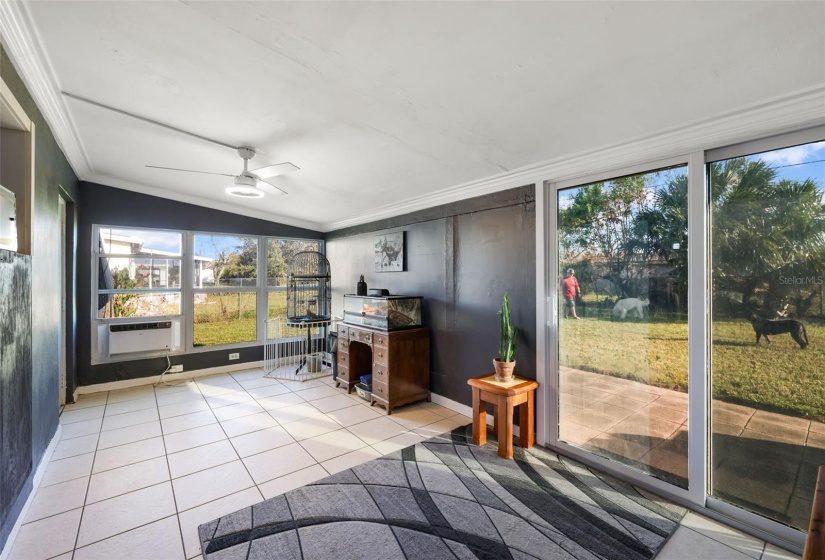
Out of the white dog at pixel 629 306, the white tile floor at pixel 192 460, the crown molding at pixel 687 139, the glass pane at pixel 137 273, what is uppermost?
the crown molding at pixel 687 139

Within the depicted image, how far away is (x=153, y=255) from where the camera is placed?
185 inches

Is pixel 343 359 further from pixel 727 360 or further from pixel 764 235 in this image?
pixel 764 235

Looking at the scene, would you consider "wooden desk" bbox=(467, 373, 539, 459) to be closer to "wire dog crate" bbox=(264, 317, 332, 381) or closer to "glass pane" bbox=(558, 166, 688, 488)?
"glass pane" bbox=(558, 166, 688, 488)

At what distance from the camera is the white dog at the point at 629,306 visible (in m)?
2.42

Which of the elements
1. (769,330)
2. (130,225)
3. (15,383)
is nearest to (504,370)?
(769,330)

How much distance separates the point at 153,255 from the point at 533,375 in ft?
16.2

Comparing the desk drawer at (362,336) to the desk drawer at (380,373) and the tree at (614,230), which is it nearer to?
the desk drawer at (380,373)

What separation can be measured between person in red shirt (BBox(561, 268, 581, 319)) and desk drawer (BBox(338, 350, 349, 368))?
102 inches

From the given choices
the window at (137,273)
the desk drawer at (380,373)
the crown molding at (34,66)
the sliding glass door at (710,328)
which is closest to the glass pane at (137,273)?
the window at (137,273)

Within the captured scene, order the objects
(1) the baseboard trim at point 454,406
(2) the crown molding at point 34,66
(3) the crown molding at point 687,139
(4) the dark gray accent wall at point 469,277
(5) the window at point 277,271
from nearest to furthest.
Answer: (2) the crown molding at point 34,66 < (3) the crown molding at point 687,139 < (4) the dark gray accent wall at point 469,277 < (1) the baseboard trim at point 454,406 < (5) the window at point 277,271

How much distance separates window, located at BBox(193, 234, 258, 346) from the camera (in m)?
5.04

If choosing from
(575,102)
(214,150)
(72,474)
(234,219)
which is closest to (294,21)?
(575,102)

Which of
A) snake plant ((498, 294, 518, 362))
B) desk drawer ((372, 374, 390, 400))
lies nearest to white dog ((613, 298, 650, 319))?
snake plant ((498, 294, 518, 362))

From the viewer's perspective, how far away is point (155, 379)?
4.65 meters
